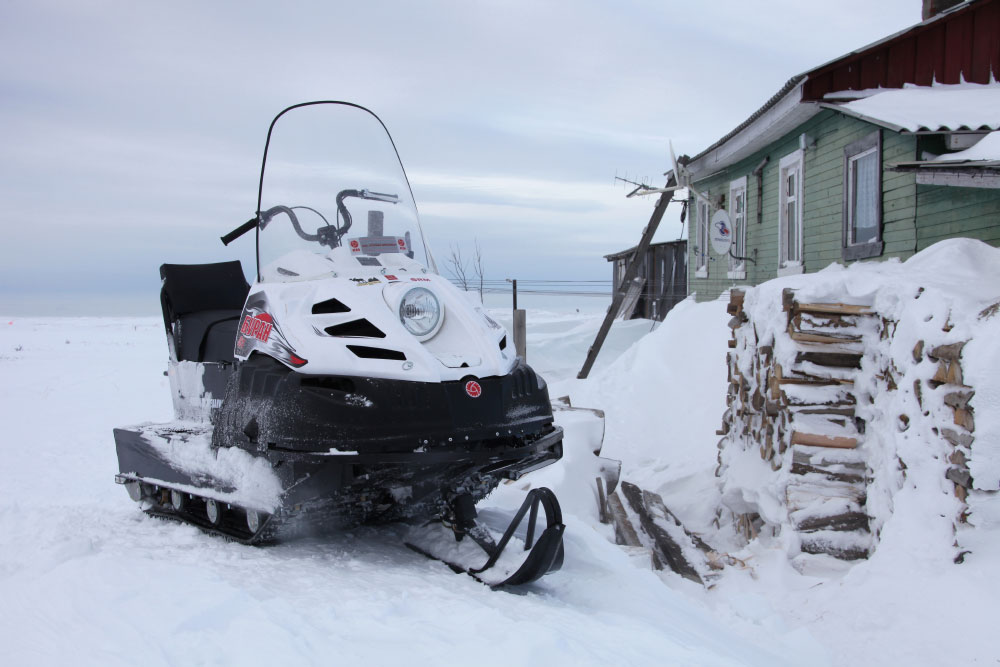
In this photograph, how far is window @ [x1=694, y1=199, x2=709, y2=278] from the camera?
15.7 m

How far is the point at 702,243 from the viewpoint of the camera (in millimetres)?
15977

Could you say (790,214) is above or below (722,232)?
above

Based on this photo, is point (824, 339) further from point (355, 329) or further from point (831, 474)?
point (355, 329)

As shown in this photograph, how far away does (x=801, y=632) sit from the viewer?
3.92 metres

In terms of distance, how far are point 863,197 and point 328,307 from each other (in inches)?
325

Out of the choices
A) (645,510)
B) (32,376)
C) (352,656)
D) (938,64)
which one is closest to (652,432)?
(645,510)

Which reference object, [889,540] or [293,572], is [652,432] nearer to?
[889,540]

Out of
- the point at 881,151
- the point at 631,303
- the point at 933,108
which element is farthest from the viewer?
the point at 631,303

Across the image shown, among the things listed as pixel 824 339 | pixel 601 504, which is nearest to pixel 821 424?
pixel 824 339

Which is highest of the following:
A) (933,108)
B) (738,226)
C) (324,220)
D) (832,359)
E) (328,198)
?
(933,108)

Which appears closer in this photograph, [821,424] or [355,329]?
[355,329]

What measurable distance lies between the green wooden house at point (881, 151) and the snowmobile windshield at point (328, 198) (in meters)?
4.32

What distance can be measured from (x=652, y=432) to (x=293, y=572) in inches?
265

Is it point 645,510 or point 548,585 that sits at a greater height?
point 548,585
